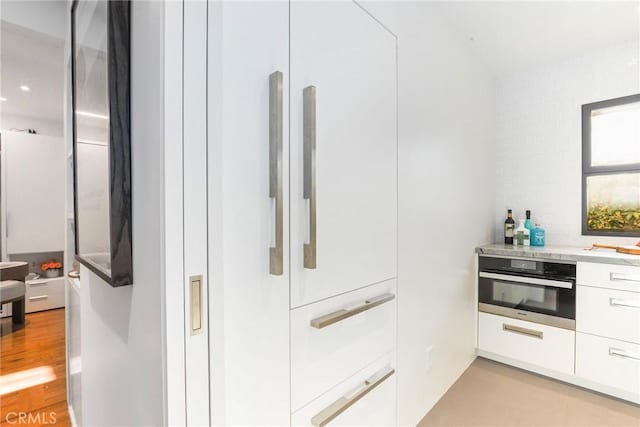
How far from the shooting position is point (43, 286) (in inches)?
155

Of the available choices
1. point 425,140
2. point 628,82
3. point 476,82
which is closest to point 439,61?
point 425,140

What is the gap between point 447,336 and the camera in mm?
2076

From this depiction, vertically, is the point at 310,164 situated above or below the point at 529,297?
above

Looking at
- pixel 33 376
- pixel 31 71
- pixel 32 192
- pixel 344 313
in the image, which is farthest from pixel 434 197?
pixel 32 192

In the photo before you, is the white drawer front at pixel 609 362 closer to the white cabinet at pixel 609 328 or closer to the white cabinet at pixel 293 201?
the white cabinet at pixel 609 328

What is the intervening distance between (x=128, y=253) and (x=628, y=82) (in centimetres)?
343

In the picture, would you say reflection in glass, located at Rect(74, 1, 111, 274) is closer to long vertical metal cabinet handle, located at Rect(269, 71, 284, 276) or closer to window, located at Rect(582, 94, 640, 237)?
long vertical metal cabinet handle, located at Rect(269, 71, 284, 276)

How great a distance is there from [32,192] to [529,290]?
5614 millimetres

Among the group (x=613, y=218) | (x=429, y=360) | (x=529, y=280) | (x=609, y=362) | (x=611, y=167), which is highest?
(x=611, y=167)

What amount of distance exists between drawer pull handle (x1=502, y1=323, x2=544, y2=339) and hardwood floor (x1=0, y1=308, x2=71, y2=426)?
2975mm

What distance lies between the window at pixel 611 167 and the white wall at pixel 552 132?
0.17ft

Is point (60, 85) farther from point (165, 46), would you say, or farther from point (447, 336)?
point (447, 336)


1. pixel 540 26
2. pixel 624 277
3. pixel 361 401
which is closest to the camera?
pixel 361 401

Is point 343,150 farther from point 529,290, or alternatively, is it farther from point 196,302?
point 529,290
